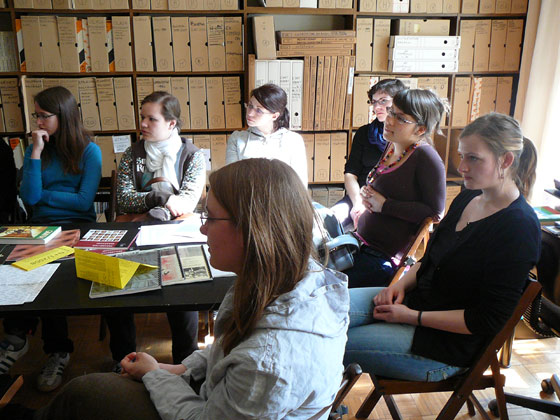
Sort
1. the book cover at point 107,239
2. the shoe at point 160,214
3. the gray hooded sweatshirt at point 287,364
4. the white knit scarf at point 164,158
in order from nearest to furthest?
the gray hooded sweatshirt at point 287,364 → the book cover at point 107,239 → the shoe at point 160,214 → the white knit scarf at point 164,158

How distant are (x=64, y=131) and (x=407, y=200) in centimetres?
173

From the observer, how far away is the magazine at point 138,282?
1387 millimetres

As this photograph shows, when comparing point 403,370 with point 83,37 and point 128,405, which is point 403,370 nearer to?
point 128,405

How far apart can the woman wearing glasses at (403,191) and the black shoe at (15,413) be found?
4.14ft

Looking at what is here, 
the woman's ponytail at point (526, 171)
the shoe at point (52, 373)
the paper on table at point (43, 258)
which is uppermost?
the woman's ponytail at point (526, 171)

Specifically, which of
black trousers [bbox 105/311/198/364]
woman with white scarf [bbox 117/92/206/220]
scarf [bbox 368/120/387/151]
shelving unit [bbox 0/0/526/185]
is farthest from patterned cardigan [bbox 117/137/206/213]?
shelving unit [bbox 0/0/526/185]

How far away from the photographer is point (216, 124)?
139 inches

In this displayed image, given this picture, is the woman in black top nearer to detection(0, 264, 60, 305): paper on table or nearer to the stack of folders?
detection(0, 264, 60, 305): paper on table

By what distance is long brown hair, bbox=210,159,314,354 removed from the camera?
0.95 metres

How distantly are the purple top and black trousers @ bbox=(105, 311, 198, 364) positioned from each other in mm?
865

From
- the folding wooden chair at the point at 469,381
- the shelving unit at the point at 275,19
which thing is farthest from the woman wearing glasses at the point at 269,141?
the folding wooden chair at the point at 469,381

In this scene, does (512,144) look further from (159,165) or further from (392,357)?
(159,165)

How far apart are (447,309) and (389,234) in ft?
1.92

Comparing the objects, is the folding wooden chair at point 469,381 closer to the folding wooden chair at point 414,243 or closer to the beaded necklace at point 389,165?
the folding wooden chair at point 414,243
